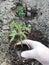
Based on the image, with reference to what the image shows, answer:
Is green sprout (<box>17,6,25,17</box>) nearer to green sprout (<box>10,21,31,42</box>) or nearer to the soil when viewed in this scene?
green sprout (<box>10,21,31,42</box>)

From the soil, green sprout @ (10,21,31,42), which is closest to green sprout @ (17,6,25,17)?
green sprout @ (10,21,31,42)

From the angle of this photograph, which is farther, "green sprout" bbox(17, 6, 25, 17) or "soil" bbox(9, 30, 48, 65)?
"green sprout" bbox(17, 6, 25, 17)

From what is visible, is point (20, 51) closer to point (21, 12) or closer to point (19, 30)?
point (19, 30)

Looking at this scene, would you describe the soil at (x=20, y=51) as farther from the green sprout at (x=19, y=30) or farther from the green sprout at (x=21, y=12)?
the green sprout at (x=21, y=12)

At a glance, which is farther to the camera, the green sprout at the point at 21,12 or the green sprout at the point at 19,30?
the green sprout at the point at 21,12

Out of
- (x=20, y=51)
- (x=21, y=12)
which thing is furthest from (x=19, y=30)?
(x=21, y=12)

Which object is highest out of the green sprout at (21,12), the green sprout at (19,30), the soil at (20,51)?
the green sprout at (21,12)

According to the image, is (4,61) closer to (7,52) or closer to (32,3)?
(7,52)

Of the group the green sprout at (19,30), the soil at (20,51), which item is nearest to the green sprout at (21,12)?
the green sprout at (19,30)

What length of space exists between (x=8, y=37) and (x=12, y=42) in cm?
10

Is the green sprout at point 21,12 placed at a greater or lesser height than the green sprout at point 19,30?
greater

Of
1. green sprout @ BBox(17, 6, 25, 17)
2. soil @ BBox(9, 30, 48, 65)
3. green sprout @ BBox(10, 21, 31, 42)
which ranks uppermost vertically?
green sprout @ BBox(17, 6, 25, 17)

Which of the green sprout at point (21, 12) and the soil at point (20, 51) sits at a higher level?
the green sprout at point (21, 12)

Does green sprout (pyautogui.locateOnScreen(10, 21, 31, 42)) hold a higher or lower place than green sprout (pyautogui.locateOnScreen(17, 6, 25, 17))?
lower
